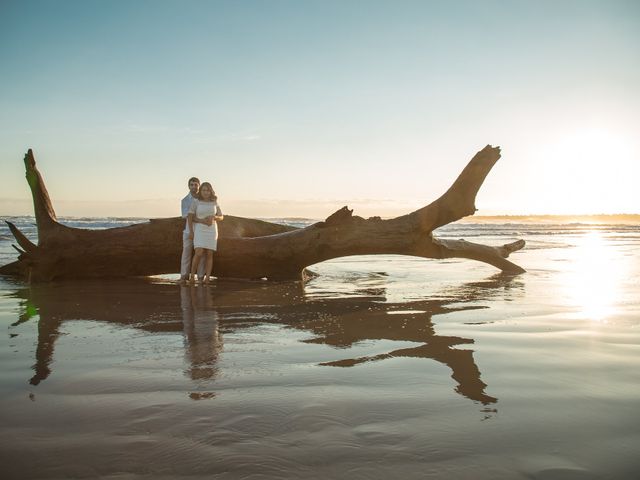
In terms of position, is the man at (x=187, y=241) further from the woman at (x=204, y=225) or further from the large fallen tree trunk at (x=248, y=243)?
the large fallen tree trunk at (x=248, y=243)

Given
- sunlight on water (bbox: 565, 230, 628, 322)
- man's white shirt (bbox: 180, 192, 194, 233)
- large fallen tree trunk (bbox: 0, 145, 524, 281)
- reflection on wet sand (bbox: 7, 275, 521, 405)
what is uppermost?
man's white shirt (bbox: 180, 192, 194, 233)

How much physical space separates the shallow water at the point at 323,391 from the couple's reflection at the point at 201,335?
0.02m

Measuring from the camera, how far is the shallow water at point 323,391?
195 cm

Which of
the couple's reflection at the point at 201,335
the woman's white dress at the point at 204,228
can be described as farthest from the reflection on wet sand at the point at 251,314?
the woman's white dress at the point at 204,228

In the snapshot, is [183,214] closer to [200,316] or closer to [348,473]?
[200,316]

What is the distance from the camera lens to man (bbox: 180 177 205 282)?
8.85 m

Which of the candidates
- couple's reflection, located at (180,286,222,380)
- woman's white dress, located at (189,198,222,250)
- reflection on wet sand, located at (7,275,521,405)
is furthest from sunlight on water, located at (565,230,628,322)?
woman's white dress, located at (189,198,222,250)

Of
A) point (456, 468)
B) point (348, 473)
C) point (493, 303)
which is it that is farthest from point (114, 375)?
point (493, 303)

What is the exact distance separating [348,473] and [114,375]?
1.86 meters

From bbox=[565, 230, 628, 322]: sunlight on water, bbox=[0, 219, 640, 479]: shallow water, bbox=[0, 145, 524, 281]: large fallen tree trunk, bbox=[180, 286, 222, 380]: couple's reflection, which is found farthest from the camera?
bbox=[0, 145, 524, 281]: large fallen tree trunk

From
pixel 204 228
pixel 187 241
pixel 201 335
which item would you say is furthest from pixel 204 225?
pixel 201 335

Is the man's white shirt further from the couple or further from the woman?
the woman

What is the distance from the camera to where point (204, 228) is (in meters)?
8.64

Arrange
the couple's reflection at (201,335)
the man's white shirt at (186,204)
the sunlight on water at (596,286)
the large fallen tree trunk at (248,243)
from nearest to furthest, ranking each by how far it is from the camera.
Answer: the couple's reflection at (201,335), the sunlight on water at (596,286), the large fallen tree trunk at (248,243), the man's white shirt at (186,204)
